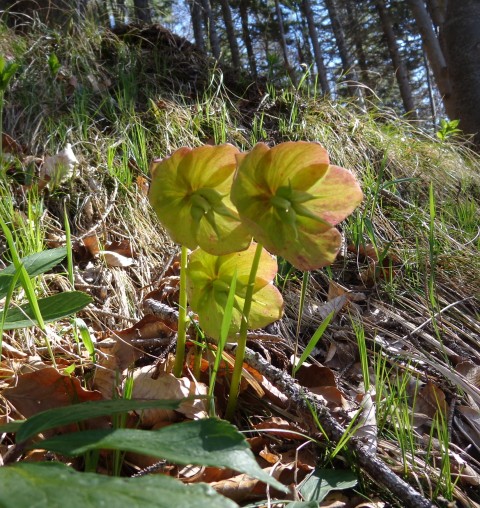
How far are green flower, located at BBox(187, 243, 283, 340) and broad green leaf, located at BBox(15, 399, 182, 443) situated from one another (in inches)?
9.8

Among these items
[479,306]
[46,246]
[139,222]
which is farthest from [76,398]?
[479,306]

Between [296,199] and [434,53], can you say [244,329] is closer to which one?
[296,199]

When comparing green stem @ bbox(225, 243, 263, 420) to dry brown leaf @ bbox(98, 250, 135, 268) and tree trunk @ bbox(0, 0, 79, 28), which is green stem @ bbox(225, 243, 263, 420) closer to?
dry brown leaf @ bbox(98, 250, 135, 268)

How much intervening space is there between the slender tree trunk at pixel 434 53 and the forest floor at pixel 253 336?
1.77 m

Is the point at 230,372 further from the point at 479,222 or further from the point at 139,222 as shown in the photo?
the point at 479,222

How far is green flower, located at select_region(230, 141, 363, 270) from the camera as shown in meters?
0.59

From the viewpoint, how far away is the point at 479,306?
1.29 meters

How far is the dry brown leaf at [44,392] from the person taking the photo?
2.32 ft

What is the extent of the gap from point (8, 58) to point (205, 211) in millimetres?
2064

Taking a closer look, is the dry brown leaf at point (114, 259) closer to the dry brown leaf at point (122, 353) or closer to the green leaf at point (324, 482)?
the dry brown leaf at point (122, 353)

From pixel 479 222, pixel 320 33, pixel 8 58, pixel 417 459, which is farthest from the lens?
pixel 320 33

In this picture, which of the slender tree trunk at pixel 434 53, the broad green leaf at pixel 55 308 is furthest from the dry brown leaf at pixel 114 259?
the slender tree trunk at pixel 434 53

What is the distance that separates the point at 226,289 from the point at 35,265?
14.7 inches

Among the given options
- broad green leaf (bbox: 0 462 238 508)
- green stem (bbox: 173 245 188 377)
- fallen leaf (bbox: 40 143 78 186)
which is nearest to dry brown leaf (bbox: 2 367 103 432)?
green stem (bbox: 173 245 188 377)
